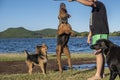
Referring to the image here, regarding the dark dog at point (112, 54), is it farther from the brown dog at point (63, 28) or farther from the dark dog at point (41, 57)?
the dark dog at point (41, 57)

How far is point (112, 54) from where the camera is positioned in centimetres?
1066

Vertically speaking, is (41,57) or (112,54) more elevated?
(112,54)

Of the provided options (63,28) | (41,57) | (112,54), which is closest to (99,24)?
(112,54)

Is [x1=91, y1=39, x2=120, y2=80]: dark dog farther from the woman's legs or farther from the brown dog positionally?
the brown dog

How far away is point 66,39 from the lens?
1484 centimetres

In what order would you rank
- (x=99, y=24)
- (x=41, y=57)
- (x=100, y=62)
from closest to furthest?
(x=99, y=24)
(x=100, y=62)
(x=41, y=57)

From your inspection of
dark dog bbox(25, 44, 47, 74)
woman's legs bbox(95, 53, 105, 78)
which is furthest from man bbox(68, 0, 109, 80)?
dark dog bbox(25, 44, 47, 74)

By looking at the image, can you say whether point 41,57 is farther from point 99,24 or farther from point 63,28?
point 99,24

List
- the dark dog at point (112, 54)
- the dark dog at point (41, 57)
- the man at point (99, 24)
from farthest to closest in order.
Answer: the dark dog at point (41, 57) → the man at point (99, 24) → the dark dog at point (112, 54)

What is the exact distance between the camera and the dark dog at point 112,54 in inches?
417

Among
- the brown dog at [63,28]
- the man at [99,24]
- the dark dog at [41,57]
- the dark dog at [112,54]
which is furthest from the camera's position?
the dark dog at [41,57]

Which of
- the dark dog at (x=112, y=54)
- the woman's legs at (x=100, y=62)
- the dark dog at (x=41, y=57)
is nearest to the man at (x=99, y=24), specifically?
the woman's legs at (x=100, y=62)

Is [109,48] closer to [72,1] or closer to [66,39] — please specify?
[72,1]

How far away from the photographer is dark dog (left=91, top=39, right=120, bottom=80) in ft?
34.8
